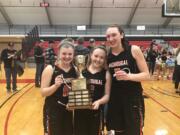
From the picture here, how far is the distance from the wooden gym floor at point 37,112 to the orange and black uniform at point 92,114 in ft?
9.35

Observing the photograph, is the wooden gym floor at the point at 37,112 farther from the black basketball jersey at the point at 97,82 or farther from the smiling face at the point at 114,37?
the smiling face at the point at 114,37

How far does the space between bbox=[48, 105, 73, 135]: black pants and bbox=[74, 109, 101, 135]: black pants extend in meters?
0.07

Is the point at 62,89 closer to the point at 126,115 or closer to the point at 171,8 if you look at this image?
the point at 126,115

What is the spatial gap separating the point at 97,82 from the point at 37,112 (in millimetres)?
5025

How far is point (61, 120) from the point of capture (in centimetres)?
365

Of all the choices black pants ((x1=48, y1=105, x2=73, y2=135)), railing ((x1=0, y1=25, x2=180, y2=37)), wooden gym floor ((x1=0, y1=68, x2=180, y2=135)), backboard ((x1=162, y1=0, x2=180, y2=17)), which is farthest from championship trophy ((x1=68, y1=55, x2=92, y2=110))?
railing ((x1=0, y1=25, x2=180, y2=37))

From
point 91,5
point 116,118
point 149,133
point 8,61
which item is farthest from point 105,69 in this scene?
point 91,5

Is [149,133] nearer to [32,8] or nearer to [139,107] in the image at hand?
[139,107]

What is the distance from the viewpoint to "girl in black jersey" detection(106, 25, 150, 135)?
140 inches

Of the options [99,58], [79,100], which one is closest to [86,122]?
[79,100]

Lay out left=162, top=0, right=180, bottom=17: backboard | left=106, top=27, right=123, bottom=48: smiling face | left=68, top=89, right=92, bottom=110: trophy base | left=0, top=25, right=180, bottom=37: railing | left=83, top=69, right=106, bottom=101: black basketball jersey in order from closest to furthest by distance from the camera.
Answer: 1. left=68, top=89, right=92, bottom=110: trophy base
2. left=106, top=27, right=123, bottom=48: smiling face
3. left=83, top=69, right=106, bottom=101: black basketball jersey
4. left=162, top=0, right=180, bottom=17: backboard
5. left=0, top=25, right=180, bottom=37: railing

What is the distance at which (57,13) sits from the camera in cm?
3016

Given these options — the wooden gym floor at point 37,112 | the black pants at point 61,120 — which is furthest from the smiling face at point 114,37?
the wooden gym floor at point 37,112

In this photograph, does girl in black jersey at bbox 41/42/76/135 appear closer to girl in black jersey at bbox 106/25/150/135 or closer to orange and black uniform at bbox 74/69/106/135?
orange and black uniform at bbox 74/69/106/135
